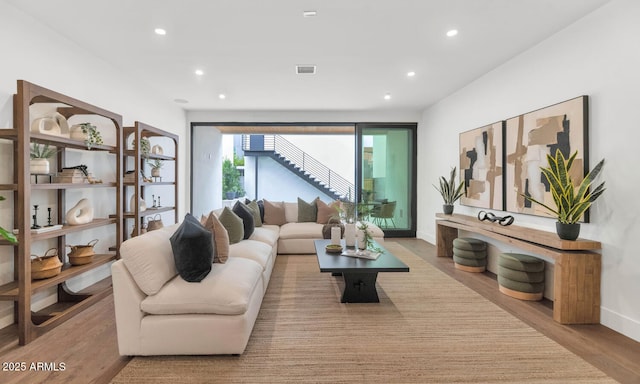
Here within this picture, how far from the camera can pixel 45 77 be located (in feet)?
9.78

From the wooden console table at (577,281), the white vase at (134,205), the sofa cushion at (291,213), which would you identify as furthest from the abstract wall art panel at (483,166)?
the white vase at (134,205)

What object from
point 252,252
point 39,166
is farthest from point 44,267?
point 252,252

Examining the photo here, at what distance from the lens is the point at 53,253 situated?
2984mm

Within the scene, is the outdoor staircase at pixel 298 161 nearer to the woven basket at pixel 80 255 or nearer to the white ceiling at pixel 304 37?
the white ceiling at pixel 304 37

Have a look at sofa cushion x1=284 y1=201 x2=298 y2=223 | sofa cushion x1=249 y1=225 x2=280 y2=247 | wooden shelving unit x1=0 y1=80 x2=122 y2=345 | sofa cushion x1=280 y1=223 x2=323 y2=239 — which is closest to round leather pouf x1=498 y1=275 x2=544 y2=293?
sofa cushion x1=280 y1=223 x2=323 y2=239

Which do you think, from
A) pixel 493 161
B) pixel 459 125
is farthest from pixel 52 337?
pixel 459 125

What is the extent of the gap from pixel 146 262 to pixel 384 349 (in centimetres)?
180

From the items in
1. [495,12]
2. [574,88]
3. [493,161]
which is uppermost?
[495,12]

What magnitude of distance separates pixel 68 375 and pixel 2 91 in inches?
91.8

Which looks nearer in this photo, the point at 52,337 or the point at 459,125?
the point at 52,337

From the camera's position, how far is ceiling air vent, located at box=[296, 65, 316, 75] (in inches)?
158

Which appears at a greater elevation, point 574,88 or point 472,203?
point 574,88

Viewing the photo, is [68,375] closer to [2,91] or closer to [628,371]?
[2,91]

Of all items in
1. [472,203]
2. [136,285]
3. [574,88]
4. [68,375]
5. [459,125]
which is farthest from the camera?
[459,125]
